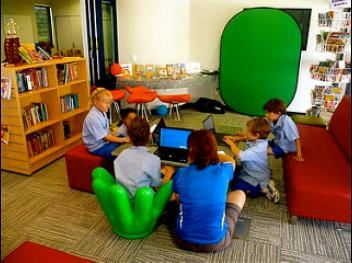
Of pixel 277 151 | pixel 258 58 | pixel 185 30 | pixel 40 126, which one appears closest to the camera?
pixel 277 151

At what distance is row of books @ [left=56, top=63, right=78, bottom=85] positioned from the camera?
11.1 ft

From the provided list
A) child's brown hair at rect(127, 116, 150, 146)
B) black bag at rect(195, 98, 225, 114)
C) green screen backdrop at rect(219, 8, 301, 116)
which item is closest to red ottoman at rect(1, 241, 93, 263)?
child's brown hair at rect(127, 116, 150, 146)

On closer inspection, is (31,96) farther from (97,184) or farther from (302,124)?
(302,124)

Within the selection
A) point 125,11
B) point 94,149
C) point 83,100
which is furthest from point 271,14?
point 94,149

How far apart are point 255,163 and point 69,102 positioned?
226cm

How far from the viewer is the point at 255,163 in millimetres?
2469

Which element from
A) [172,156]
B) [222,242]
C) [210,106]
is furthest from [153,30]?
[222,242]

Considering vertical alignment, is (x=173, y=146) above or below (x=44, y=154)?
above

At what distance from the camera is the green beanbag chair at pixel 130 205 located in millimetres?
1887

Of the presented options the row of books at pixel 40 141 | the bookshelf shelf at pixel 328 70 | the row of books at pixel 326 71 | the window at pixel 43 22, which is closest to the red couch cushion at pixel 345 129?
the bookshelf shelf at pixel 328 70

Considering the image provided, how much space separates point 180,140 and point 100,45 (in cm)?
297

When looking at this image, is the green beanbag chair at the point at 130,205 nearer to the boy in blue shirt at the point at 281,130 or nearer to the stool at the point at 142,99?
the boy in blue shirt at the point at 281,130

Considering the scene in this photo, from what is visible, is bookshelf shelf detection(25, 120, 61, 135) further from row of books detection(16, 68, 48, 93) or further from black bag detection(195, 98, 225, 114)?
black bag detection(195, 98, 225, 114)

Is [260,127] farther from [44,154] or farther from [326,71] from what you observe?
[44,154]
